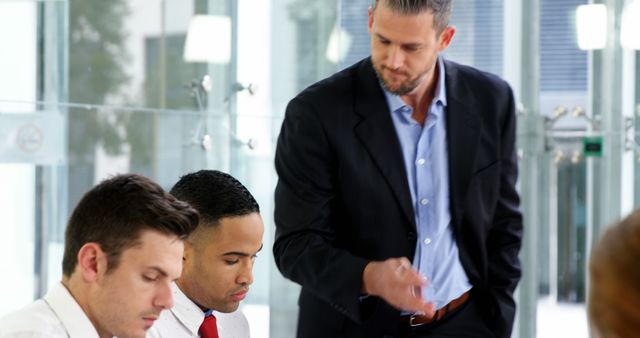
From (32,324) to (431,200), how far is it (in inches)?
42.9

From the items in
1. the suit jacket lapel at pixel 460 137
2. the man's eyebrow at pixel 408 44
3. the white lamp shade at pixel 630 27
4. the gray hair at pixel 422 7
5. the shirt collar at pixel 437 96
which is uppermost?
the white lamp shade at pixel 630 27

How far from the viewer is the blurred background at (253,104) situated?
155 inches

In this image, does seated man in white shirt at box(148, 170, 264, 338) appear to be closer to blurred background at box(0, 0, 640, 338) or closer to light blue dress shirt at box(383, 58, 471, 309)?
light blue dress shirt at box(383, 58, 471, 309)

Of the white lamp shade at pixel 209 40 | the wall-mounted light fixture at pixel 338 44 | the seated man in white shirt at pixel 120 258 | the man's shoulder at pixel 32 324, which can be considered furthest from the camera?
the wall-mounted light fixture at pixel 338 44

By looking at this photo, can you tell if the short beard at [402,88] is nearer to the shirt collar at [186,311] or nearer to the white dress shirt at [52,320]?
the shirt collar at [186,311]

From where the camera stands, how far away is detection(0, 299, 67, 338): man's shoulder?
172 cm

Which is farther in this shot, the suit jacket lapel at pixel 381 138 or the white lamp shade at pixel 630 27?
the white lamp shade at pixel 630 27

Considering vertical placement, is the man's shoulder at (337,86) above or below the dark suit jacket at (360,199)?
above

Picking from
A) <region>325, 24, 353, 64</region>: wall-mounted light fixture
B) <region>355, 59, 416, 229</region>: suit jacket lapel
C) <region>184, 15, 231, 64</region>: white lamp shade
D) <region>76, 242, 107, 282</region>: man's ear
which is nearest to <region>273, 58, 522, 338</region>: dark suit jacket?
<region>355, 59, 416, 229</region>: suit jacket lapel

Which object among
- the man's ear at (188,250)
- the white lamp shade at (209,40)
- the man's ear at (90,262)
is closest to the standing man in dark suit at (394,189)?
the man's ear at (188,250)

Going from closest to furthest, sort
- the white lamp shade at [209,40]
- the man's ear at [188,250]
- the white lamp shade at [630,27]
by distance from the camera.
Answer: the man's ear at [188,250] → the white lamp shade at [209,40] → the white lamp shade at [630,27]

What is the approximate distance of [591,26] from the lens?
19.1 feet

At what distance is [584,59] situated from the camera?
588cm

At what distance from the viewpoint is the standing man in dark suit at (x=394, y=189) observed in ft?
8.35
